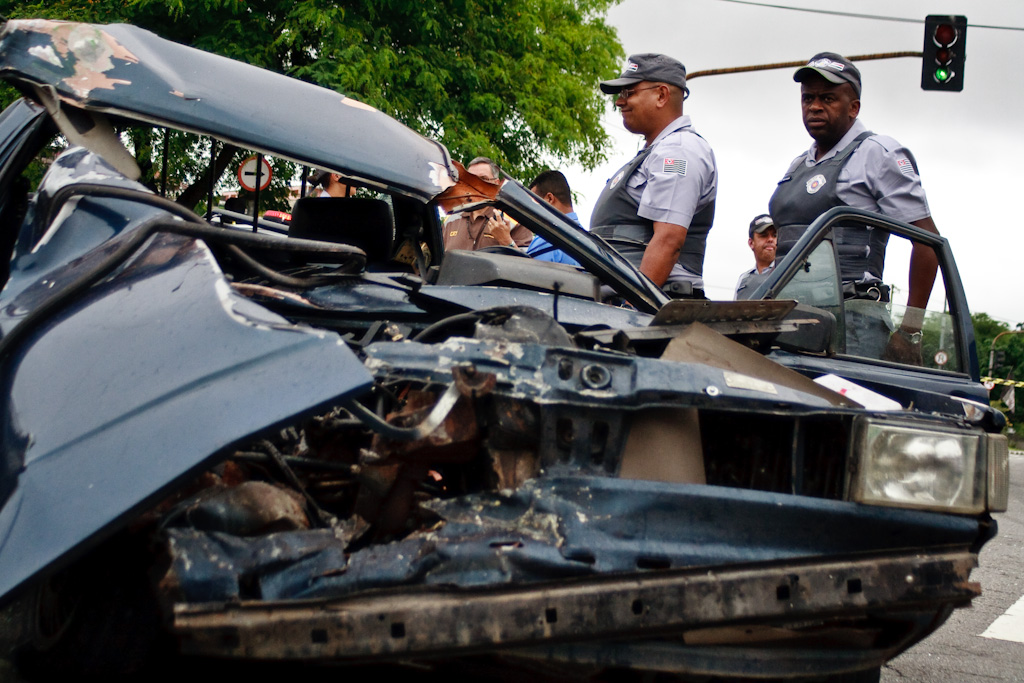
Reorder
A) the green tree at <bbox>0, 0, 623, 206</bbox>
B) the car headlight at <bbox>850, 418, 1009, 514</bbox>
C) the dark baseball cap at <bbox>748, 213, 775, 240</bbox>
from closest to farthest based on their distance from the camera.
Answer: the car headlight at <bbox>850, 418, 1009, 514</bbox> → the dark baseball cap at <bbox>748, 213, 775, 240</bbox> → the green tree at <bbox>0, 0, 623, 206</bbox>

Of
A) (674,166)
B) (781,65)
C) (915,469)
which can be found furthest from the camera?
(781,65)

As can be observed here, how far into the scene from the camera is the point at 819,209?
14.3ft

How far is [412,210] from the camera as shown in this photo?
3.96 meters

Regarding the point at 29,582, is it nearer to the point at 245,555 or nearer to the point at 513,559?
the point at 245,555

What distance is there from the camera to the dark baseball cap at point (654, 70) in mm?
4891

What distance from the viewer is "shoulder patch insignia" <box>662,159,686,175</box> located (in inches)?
180

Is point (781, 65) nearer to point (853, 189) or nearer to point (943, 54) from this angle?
point (943, 54)

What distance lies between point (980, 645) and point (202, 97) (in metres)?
3.79

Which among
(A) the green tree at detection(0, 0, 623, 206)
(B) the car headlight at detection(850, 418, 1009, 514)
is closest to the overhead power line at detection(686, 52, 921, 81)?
(A) the green tree at detection(0, 0, 623, 206)

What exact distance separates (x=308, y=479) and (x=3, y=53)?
1.69 meters

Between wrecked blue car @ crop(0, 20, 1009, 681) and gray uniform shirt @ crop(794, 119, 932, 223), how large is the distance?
1686 millimetres

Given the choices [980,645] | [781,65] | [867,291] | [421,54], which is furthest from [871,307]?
[781,65]

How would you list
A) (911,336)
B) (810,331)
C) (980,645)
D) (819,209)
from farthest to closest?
(819,209) < (980,645) < (911,336) < (810,331)

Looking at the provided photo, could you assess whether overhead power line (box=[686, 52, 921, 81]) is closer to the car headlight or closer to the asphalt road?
the asphalt road
